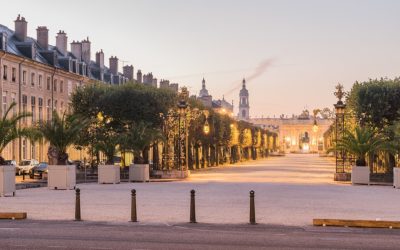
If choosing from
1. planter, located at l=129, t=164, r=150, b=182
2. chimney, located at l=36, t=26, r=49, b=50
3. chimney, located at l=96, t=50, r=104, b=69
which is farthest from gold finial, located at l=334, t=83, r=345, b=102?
chimney, located at l=96, t=50, r=104, b=69

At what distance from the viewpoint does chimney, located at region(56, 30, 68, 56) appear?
3844 inches

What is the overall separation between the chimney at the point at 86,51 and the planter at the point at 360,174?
64774 millimetres

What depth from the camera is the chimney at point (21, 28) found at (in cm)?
8538

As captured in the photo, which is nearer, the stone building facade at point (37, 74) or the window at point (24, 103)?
the stone building facade at point (37, 74)

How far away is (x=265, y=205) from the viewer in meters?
28.4

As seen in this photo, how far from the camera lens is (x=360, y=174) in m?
46.9

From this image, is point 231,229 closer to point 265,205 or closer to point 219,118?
point 265,205

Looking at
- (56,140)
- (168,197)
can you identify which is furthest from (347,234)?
(56,140)

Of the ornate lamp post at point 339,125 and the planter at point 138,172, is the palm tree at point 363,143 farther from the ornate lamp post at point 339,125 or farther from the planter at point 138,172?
the planter at point 138,172

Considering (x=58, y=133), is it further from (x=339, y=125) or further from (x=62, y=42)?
(x=62, y=42)

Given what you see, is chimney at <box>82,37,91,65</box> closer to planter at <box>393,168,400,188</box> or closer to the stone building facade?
the stone building facade

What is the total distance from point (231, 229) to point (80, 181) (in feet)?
102

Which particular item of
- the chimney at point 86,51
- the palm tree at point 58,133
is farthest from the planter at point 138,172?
the chimney at point 86,51

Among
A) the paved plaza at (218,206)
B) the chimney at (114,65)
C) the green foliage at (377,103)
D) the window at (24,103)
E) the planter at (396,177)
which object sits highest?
the chimney at (114,65)
